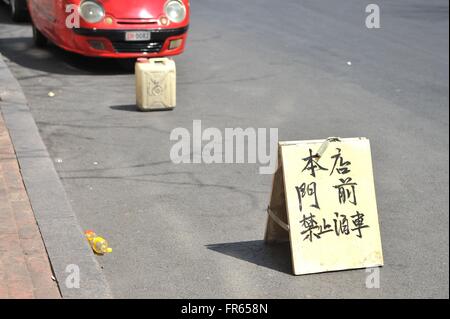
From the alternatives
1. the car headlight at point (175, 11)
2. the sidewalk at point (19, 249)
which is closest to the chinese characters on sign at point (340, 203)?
the sidewalk at point (19, 249)

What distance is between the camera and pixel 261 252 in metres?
6.61

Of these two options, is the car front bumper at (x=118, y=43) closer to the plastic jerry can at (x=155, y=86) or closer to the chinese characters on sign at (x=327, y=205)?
the plastic jerry can at (x=155, y=86)

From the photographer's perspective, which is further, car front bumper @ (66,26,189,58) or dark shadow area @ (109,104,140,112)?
car front bumper @ (66,26,189,58)

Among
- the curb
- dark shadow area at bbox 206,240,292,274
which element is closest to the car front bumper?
the curb

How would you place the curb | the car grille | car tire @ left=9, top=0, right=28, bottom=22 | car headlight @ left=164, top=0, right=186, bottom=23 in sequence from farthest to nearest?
car tire @ left=9, top=0, right=28, bottom=22, car headlight @ left=164, top=0, right=186, bottom=23, the car grille, the curb

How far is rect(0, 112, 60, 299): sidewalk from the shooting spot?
18.0 ft

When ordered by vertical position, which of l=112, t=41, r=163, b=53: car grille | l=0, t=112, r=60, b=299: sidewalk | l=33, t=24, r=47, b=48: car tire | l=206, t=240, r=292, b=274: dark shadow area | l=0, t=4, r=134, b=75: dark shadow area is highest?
l=0, t=112, r=60, b=299: sidewalk

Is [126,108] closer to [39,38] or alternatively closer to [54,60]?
[54,60]

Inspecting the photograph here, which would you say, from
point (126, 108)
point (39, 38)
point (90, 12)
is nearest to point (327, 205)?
point (126, 108)

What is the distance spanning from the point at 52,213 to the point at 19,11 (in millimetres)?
10033

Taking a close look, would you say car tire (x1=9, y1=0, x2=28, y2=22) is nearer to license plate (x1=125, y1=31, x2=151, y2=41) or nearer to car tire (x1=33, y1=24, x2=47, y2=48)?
car tire (x1=33, y1=24, x2=47, y2=48)

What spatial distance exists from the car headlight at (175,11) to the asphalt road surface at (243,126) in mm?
792

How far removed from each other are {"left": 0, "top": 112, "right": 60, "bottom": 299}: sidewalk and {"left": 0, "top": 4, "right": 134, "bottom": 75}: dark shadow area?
205 inches
